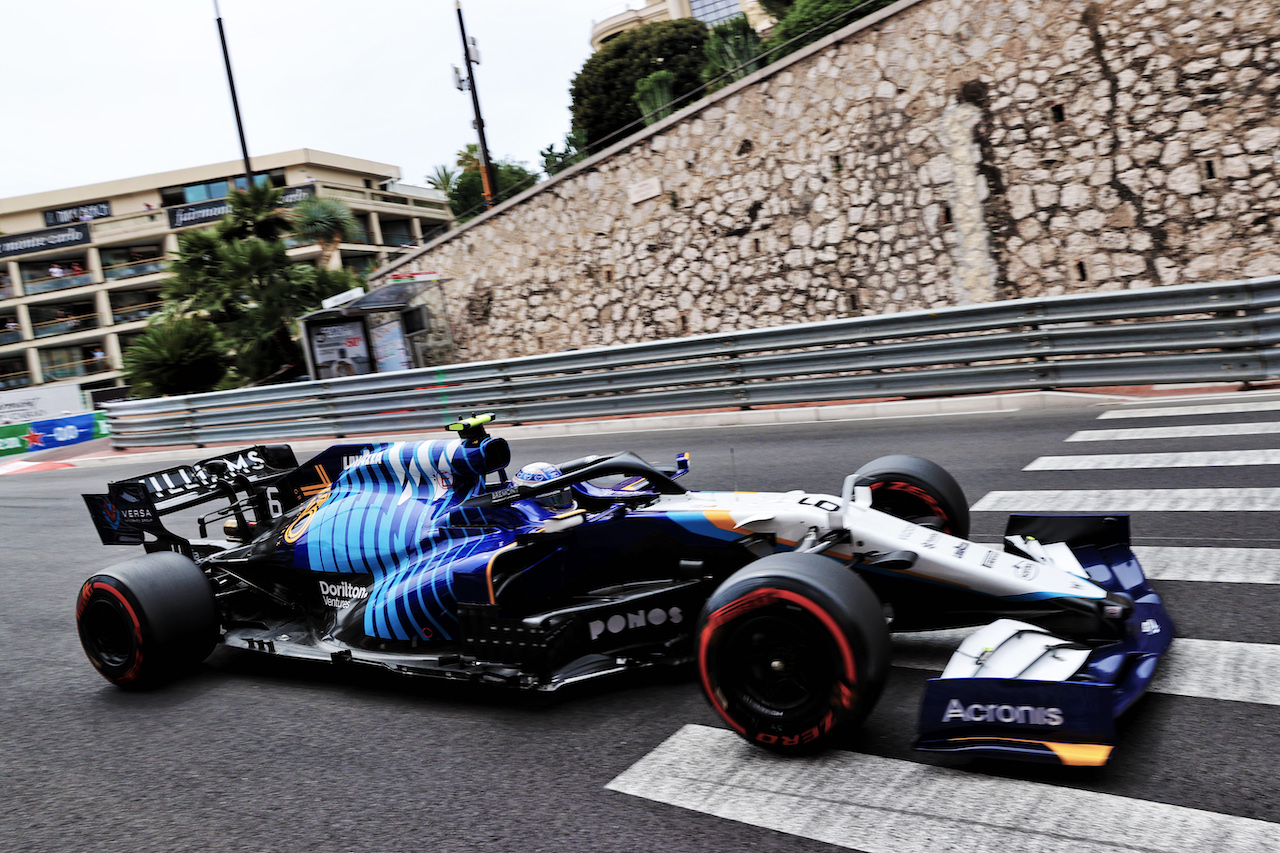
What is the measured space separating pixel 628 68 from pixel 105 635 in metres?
31.3

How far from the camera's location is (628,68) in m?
32.5

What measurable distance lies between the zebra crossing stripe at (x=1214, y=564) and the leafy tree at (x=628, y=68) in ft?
97.0

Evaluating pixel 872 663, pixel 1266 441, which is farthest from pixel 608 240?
pixel 872 663

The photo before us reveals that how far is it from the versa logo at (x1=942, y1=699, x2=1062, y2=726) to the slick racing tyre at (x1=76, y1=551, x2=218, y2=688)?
3.57m

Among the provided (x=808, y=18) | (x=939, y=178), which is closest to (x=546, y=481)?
(x=939, y=178)

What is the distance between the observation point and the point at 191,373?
22.5 metres

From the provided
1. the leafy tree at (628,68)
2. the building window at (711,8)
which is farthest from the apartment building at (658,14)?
the leafy tree at (628,68)

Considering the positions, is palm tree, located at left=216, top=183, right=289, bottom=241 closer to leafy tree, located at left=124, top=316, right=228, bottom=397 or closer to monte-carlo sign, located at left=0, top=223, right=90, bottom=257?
leafy tree, located at left=124, top=316, right=228, bottom=397

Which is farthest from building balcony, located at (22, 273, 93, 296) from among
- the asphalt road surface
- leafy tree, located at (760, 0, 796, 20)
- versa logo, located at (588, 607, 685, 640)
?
versa logo, located at (588, 607, 685, 640)

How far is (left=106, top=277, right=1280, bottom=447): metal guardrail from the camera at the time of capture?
27.6 feet

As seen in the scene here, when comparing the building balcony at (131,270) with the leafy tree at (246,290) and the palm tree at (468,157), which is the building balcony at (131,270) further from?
the leafy tree at (246,290)

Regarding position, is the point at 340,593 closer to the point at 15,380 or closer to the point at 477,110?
the point at 477,110

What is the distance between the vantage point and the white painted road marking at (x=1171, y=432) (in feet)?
21.1

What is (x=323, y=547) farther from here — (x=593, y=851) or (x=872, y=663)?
(x=872, y=663)
